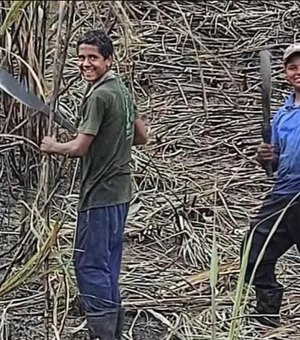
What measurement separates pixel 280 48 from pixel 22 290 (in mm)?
4329

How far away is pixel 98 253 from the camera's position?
3.90 m

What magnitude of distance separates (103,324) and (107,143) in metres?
0.74

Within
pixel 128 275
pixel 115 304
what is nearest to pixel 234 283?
pixel 128 275

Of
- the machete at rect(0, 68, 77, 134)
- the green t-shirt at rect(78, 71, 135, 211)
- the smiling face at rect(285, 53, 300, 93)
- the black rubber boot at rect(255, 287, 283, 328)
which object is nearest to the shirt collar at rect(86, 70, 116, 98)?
the green t-shirt at rect(78, 71, 135, 211)

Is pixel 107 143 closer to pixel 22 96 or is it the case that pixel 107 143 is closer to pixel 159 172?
pixel 22 96

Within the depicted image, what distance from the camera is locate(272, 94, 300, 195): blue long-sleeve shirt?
4059 millimetres

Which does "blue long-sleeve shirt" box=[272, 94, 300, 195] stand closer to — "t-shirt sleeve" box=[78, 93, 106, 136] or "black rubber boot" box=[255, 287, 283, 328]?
"black rubber boot" box=[255, 287, 283, 328]

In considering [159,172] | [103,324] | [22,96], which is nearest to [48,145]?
[22,96]

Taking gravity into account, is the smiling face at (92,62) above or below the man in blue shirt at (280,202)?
above

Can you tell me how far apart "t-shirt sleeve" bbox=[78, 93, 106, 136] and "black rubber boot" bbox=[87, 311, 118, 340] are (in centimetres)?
77

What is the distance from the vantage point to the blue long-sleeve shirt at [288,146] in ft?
13.3

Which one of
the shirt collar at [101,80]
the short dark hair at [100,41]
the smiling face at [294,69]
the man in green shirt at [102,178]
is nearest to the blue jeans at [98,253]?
the man in green shirt at [102,178]

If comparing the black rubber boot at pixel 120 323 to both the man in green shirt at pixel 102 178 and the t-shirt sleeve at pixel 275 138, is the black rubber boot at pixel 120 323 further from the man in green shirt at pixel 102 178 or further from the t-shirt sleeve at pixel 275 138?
the t-shirt sleeve at pixel 275 138

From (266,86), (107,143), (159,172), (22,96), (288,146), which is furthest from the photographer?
(159,172)
